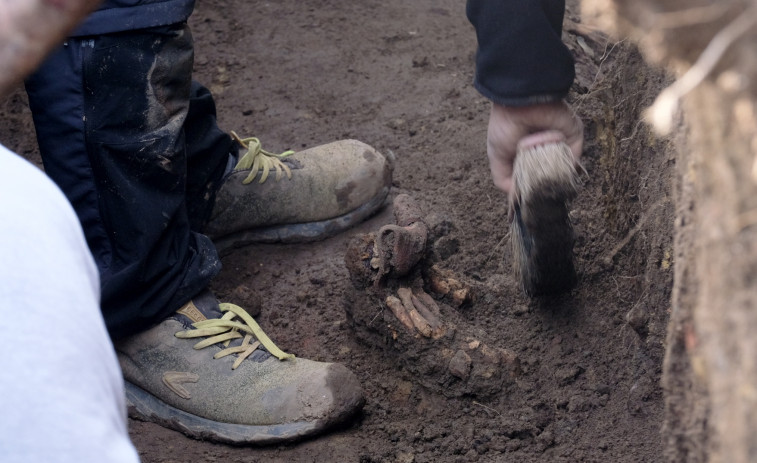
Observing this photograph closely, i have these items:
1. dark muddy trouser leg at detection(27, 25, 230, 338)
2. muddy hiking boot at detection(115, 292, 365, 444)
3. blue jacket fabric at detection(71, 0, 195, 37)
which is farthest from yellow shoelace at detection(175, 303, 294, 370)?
blue jacket fabric at detection(71, 0, 195, 37)

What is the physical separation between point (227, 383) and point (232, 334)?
5.7 inches

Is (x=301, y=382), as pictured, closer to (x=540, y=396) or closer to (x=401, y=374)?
(x=401, y=374)

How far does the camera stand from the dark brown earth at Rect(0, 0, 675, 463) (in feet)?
5.61

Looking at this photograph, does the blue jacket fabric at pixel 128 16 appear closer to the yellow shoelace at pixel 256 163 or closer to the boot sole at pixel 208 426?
the yellow shoelace at pixel 256 163

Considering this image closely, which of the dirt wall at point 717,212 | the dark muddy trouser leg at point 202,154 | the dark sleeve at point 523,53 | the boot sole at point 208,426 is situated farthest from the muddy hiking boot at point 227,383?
the dirt wall at point 717,212

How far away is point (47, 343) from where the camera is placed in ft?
2.35

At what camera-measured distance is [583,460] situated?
160 cm

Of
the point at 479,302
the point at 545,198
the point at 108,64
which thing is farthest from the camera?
the point at 479,302

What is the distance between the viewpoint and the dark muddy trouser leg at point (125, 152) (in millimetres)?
1732

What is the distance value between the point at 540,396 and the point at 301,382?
1.97 feet

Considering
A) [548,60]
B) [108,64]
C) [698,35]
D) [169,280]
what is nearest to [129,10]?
[108,64]

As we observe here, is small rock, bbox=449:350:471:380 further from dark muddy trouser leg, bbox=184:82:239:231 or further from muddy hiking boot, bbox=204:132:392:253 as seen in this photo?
dark muddy trouser leg, bbox=184:82:239:231

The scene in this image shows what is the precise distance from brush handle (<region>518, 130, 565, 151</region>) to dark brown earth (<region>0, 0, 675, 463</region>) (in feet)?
0.83

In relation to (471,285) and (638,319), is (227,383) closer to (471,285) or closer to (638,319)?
(471,285)
